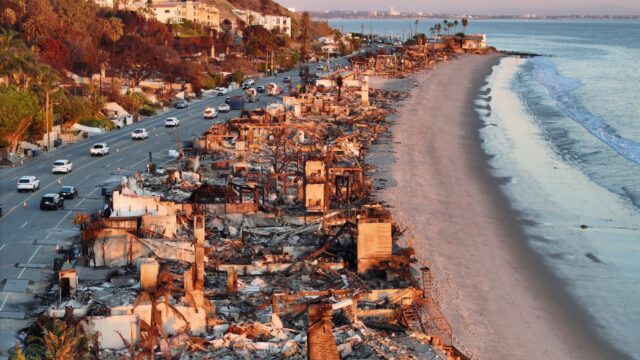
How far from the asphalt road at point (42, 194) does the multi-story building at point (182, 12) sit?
275 feet

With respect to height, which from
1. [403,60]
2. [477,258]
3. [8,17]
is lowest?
[403,60]

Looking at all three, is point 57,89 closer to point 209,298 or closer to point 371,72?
point 209,298

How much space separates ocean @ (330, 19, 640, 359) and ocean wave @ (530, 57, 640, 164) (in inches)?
3.4

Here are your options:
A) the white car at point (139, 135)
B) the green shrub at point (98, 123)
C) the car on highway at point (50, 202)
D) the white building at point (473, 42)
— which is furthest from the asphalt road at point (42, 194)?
the white building at point (473, 42)

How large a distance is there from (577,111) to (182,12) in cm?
9091

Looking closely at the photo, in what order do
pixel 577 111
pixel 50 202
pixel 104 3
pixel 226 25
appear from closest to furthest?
pixel 50 202, pixel 577 111, pixel 104 3, pixel 226 25

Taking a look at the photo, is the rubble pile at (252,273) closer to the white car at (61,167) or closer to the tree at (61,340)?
the tree at (61,340)

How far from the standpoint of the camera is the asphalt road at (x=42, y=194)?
2372 cm

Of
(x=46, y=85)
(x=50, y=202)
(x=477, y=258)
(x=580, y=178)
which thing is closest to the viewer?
(x=477, y=258)

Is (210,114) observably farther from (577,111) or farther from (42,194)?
(577,111)

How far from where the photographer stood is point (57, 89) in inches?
2233

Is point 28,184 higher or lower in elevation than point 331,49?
higher

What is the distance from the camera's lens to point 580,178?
44.7 meters

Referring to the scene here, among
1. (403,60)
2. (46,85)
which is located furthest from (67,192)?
(403,60)
